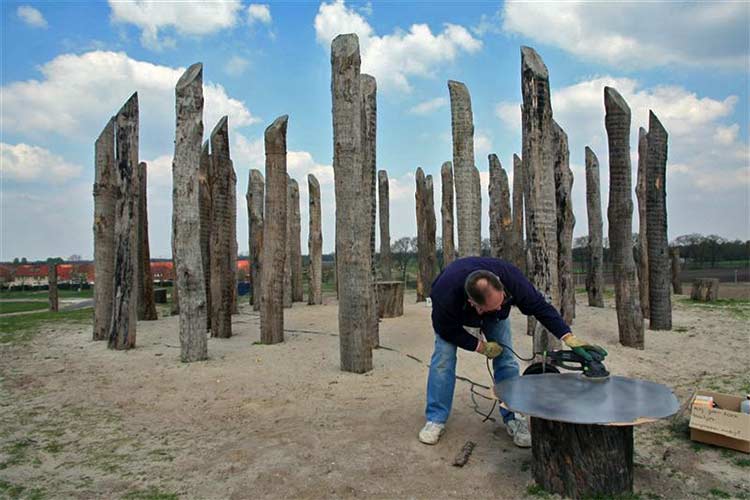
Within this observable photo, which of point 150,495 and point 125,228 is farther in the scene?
point 125,228

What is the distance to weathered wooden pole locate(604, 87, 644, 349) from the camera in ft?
24.5

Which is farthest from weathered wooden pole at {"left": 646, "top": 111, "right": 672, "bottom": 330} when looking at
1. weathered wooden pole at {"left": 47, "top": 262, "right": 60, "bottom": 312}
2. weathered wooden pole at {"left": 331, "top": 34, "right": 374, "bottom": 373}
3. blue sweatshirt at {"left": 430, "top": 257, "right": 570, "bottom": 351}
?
weathered wooden pole at {"left": 47, "top": 262, "right": 60, "bottom": 312}

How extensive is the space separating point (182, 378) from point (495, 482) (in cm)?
380

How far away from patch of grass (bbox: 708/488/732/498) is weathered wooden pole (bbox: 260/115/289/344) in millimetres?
5384

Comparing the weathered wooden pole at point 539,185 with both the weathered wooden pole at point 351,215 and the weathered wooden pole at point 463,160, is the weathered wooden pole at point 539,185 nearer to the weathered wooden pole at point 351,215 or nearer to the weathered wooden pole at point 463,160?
the weathered wooden pole at point 463,160

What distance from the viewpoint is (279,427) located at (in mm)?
4422

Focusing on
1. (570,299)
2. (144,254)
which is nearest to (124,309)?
(144,254)

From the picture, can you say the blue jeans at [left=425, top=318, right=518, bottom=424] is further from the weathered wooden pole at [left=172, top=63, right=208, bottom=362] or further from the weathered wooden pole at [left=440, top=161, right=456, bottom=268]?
the weathered wooden pole at [left=440, top=161, right=456, bottom=268]

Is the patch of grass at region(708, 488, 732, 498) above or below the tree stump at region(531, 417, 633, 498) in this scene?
below

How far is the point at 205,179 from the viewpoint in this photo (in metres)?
8.17

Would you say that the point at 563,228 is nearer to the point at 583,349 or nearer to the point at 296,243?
the point at 583,349

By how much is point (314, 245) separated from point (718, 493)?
11445mm

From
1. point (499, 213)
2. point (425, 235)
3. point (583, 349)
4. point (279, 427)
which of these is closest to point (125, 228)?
point (279, 427)

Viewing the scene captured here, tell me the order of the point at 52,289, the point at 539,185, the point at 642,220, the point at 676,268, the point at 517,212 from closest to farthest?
the point at 539,185 → the point at 642,220 → the point at 52,289 → the point at 517,212 → the point at 676,268
